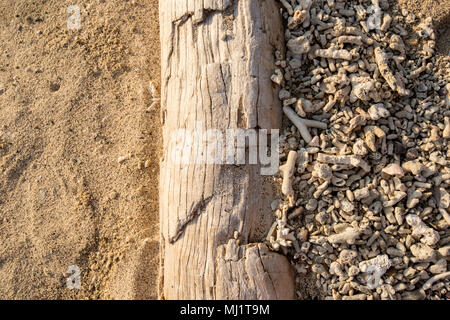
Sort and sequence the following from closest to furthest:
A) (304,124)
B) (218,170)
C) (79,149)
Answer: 1. (218,170)
2. (304,124)
3. (79,149)

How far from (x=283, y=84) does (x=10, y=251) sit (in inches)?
114

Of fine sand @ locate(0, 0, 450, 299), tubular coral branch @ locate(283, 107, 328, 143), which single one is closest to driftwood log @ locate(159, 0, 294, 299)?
tubular coral branch @ locate(283, 107, 328, 143)

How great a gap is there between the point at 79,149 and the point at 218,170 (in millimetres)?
1575

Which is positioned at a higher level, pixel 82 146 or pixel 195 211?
pixel 82 146

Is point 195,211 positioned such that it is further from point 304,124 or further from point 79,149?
point 79,149

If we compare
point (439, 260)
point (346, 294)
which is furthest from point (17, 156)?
point (439, 260)

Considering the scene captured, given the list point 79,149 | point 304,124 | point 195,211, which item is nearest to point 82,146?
point 79,149

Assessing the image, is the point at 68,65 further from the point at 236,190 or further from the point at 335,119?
the point at 335,119

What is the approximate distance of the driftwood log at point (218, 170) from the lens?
300 centimetres

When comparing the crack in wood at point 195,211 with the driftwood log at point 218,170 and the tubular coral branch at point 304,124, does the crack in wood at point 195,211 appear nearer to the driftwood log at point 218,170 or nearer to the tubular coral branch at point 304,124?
the driftwood log at point 218,170

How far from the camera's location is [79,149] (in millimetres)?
3836

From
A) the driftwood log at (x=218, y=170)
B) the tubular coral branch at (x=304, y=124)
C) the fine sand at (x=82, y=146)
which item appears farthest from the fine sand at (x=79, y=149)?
the tubular coral branch at (x=304, y=124)

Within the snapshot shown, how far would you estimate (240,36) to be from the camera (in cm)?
319

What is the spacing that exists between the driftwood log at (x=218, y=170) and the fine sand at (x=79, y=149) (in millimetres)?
458
